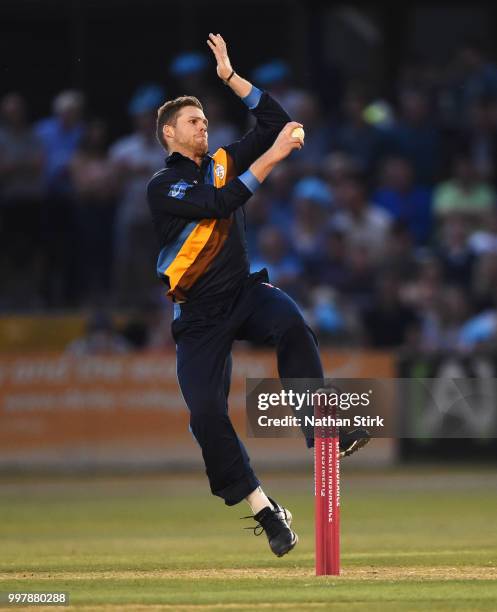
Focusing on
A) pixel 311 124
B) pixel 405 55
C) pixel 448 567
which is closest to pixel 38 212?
pixel 311 124

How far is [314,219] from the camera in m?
17.6

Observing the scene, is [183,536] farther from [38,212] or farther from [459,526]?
[38,212]

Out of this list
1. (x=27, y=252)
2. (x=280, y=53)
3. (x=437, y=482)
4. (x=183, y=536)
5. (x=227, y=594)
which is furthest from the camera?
(x=280, y=53)

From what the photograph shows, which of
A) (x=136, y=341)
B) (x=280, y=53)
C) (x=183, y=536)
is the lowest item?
(x=183, y=536)

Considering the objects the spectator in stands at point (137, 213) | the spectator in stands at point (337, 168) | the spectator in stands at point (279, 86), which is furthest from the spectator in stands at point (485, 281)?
the spectator in stands at point (137, 213)

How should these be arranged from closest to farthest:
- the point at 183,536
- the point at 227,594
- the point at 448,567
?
the point at 227,594, the point at 448,567, the point at 183,536

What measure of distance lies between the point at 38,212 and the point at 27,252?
0.49m

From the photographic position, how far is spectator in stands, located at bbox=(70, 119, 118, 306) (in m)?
18.1

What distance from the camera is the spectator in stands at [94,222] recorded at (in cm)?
1809

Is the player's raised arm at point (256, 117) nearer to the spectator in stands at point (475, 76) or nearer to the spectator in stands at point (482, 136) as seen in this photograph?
the spectator in stands at point (482, 136)

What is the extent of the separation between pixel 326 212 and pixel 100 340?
288 cm

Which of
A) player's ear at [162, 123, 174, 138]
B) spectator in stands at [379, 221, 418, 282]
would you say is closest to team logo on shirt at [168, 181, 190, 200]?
player's ear at [162, 123, 174, 138]

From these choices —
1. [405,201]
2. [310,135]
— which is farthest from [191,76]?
[405,201]

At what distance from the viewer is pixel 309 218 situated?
1758cm
